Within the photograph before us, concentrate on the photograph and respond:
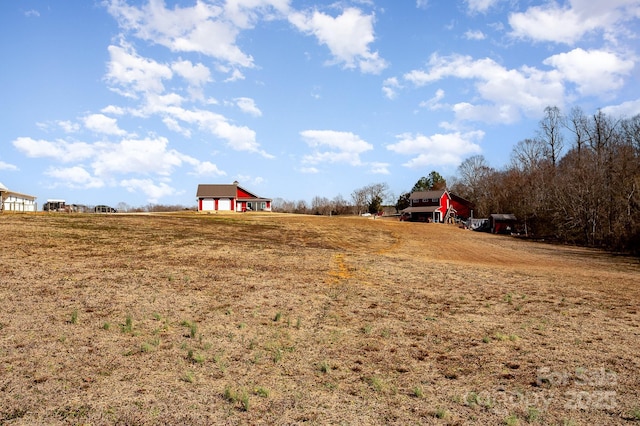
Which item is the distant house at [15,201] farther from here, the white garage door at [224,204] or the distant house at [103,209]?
the white garage door at [224,204]

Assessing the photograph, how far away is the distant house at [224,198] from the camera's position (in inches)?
3093

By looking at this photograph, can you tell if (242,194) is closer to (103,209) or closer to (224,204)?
(224,204)

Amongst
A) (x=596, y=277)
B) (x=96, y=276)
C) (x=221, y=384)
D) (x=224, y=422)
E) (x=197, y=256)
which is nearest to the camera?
(x=224, y=422)

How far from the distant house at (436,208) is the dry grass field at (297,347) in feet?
213

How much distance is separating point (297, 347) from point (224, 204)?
72770 mm

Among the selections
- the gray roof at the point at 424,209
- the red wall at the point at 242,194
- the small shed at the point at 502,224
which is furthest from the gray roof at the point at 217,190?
the small shed at the point at 502,224

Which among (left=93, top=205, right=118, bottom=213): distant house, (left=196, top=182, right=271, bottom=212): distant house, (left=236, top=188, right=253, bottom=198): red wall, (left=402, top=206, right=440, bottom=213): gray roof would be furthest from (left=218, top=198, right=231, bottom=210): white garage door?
(left=402, top=206, right=440, bottom=213): gray roof

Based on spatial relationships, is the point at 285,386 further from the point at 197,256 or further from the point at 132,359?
the point at 197,256

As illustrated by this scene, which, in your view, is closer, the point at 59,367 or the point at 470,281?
the point at 59,367

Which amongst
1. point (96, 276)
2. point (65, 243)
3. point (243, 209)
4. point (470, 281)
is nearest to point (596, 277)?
point (470, 281)

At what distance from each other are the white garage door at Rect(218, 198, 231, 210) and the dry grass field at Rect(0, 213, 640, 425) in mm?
61567

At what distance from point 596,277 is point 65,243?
2701 centimetres

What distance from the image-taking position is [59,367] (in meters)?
7.23

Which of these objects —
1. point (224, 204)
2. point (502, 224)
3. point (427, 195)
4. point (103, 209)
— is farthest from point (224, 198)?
point (502, 224)
